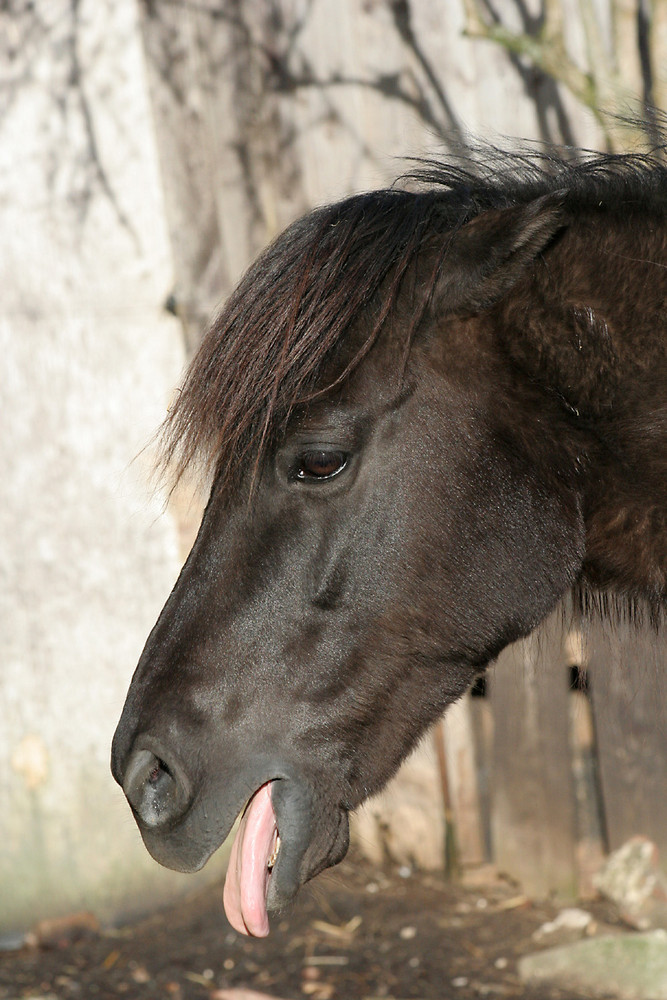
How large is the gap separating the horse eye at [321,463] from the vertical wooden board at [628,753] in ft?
6.53

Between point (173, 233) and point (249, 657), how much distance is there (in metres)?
2.40

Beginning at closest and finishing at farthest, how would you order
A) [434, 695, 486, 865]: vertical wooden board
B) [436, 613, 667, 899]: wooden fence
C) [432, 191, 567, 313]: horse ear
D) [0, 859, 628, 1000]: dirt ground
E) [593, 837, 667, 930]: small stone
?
[432, 191, 567, 313]: horse ear, [0, 859, 628, 1000]: dirt ground, [593, 837, 667, 930]: small stone, [436, 613, 667, 899]: wooden fence, [434, 695, 486, 865]: vertical wooden board

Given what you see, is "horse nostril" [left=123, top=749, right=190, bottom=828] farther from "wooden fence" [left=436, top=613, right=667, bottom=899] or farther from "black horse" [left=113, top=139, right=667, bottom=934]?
"wooden fence" [left=436, top=613, right=667, bottom=899]

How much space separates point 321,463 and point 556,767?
2373mm

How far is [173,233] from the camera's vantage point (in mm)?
3834

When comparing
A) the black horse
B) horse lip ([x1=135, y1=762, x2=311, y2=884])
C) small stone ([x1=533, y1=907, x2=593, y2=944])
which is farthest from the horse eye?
small stone ([x1=533, y1=907, x2=593, y2=944])

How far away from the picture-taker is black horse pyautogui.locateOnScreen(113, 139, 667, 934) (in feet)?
6.01

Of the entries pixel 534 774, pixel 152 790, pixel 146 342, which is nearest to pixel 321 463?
pixel 152 790

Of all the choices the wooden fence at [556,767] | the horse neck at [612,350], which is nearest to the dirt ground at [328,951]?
the wooden fence at [556,767]

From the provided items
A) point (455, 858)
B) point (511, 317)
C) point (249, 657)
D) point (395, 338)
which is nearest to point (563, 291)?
point (511, 317)

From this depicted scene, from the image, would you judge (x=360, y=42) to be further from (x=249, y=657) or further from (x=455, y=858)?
(x=455, y=858)

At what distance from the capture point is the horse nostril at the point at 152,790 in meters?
1.86

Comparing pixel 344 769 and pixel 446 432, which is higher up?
pixel 446 432

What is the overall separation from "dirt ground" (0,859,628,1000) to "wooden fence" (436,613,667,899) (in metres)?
0.18
